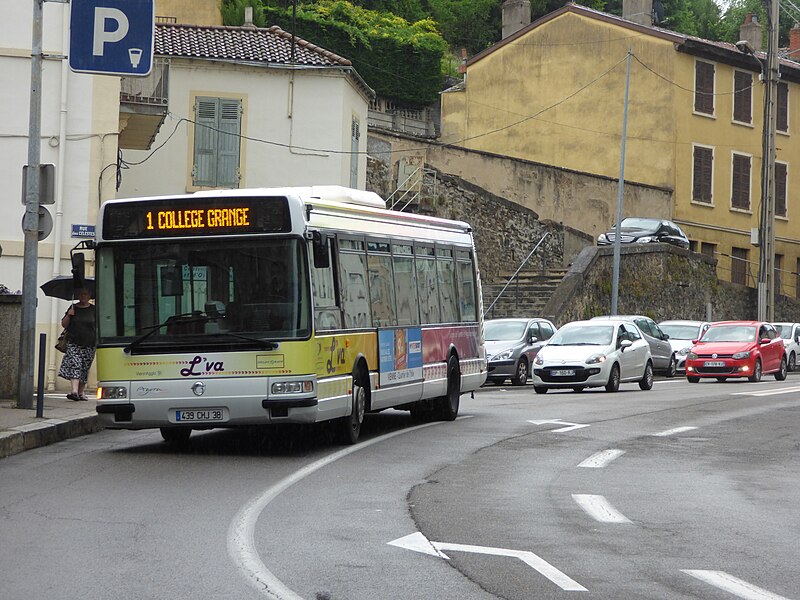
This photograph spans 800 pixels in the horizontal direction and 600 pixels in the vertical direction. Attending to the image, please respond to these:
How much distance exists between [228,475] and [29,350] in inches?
239

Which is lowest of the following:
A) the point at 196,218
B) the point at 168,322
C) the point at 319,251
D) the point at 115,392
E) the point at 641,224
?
the point at 115,392

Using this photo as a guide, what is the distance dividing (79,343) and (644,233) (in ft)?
104

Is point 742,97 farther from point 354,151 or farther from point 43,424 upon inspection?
point 43,424

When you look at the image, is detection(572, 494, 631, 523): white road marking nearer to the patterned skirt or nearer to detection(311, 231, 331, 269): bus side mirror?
detection(311, 231, 331, 269): bus side mirror

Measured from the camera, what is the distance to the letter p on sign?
1828 cm

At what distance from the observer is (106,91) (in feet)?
81.7

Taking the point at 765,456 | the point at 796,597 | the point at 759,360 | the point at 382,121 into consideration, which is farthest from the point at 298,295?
the point at 382,121

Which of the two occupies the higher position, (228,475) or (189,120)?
(189,120)

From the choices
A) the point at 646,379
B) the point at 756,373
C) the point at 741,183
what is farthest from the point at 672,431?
the point at 741,183

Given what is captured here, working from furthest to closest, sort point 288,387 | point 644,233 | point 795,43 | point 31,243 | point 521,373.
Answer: point 795,43 < point 644,233 < point 521,373 < point 31,243 < point 288,387

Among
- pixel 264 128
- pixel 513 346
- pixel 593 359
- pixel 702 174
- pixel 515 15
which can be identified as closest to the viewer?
pixel 593 359

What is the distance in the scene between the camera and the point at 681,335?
4156 centimetres

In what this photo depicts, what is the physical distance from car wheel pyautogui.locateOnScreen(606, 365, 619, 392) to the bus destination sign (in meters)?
15.6

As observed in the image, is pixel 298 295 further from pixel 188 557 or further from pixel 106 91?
pixel 106 91
